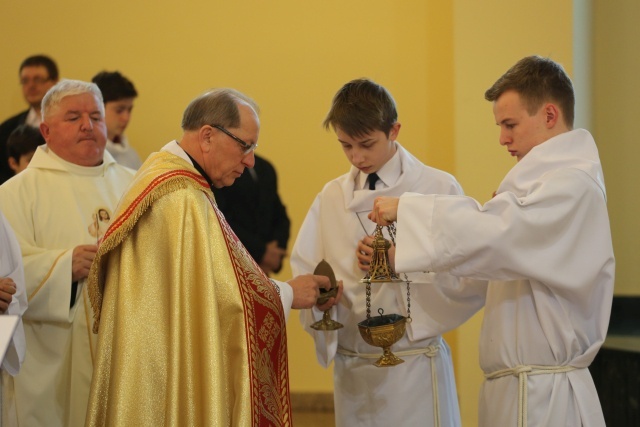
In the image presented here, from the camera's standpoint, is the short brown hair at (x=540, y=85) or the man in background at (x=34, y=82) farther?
the man in background at (x=34, y=82)

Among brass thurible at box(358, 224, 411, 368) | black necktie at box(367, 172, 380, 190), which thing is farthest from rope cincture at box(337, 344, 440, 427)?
black necktie at box(367, 172, 380, 190)

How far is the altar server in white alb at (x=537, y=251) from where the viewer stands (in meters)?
3.53

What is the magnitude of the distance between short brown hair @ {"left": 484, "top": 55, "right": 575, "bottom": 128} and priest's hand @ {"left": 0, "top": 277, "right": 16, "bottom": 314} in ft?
7.59

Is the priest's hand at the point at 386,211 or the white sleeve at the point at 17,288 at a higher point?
the priest's hand at the point at 386,211

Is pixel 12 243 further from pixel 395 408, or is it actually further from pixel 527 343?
pixel 527 343

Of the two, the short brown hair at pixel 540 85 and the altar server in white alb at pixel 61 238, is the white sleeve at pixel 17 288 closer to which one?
the altar server in white alb at pixel 61 238

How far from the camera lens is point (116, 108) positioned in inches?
269

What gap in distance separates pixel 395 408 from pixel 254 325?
93 cm

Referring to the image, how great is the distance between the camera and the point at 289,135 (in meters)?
8.08

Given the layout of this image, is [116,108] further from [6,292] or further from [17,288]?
[6,292]

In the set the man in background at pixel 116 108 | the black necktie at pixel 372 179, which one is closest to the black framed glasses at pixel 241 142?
the black necktie at pixel 372 179

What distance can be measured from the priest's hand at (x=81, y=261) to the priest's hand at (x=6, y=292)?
21.6 inches

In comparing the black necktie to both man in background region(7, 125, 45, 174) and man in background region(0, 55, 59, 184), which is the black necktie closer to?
man in background region(7, 125, 45, 174)

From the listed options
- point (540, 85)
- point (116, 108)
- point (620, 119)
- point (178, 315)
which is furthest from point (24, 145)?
point (620, 119)
